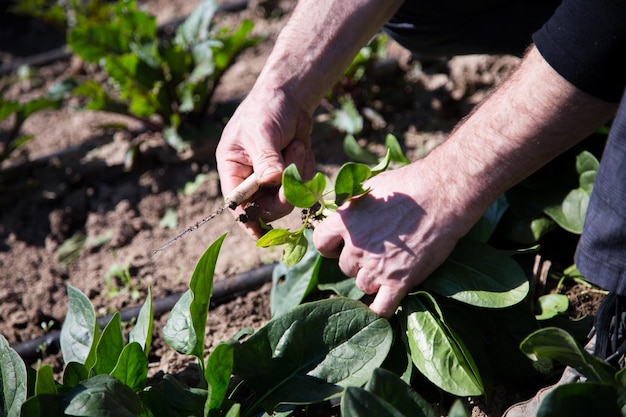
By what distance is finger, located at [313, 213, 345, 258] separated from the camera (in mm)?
1598

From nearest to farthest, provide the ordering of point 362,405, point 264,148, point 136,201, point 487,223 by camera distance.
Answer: point 362,405 → point 264,148 → point 487,223 → point 136,201

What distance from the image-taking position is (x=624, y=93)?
1277 mm

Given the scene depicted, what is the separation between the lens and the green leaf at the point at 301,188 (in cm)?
143

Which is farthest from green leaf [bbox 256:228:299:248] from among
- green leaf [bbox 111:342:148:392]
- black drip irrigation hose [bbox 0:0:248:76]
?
black drip irrigation hose [bbox 0:0:248:76]

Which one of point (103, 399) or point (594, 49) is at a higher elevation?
point (594, 49)

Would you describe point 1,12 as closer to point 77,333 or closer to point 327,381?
point 77,333

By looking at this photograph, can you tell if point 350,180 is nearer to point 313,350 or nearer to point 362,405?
point 313,350

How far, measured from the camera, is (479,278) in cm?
161

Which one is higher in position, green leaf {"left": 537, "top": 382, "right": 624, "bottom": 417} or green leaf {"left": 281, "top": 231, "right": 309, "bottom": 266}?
green leaf {"left": 537, "top": 382, "right": 624, "bottom": 417}

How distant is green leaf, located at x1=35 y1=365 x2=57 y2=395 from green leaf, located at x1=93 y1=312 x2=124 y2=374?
163 mm

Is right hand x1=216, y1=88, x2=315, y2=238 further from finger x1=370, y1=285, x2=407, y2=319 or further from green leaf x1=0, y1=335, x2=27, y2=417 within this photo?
green leaf x1=0, y1=335, x2=27, y2=417

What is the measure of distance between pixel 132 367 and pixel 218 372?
0.72 ft

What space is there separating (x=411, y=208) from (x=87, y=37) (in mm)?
2031

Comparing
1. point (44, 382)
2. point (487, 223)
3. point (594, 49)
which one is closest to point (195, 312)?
point (44, 382)
